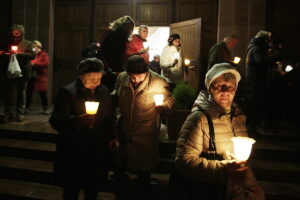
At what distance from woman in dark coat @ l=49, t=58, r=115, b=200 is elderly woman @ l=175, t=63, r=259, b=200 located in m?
1.32

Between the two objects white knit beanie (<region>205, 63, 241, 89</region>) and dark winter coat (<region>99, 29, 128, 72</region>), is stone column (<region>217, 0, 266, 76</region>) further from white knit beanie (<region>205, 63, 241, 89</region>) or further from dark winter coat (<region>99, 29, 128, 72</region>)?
A: white knit beanie (<region>205, 63, 241, 89</region>)

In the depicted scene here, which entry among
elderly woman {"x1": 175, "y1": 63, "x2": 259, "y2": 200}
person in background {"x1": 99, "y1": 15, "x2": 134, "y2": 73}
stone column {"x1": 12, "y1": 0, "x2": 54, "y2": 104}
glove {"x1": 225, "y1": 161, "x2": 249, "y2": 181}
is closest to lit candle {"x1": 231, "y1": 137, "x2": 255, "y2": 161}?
glove {"x1": 225, "y1": 161, "x2": 249, "y2": 181}

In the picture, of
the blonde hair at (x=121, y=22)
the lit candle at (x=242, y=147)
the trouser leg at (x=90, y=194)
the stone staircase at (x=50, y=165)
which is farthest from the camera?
the blonde hair at (x=121, y=22)

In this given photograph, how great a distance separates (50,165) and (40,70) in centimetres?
354

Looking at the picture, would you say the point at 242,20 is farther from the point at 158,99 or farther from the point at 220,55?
the point at 158,99

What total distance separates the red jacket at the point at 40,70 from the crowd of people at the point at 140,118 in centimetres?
104

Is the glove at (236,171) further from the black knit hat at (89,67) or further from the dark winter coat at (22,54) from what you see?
the dark winter coat at (22,54)

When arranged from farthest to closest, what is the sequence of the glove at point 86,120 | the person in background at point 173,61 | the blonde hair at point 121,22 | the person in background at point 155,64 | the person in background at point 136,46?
the person in background at point 155,64 → the person in background at point 173,61 → the person in background at point 136,46 → the blonde hair at point 121,22 → the glove at point 86,120

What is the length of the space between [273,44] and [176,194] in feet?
16.6

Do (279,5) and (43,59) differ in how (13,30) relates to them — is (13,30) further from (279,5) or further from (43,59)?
(279,5)

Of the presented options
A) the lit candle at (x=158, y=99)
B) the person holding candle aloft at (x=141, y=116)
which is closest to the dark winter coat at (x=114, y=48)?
the person holding candle aloft at (x=141, y=116)

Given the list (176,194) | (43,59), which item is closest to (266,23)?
(43,59)

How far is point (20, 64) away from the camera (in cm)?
740

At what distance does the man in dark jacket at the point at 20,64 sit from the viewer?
7.18 m
